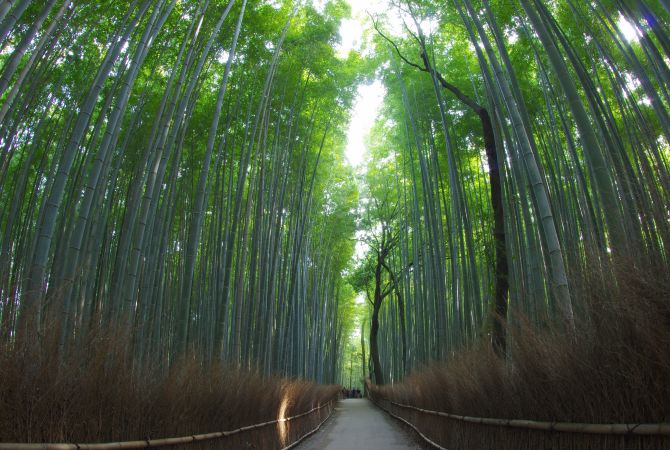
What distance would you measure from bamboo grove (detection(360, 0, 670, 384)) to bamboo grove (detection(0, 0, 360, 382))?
1.66m

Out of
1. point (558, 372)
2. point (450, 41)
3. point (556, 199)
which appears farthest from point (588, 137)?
point (450, 41)

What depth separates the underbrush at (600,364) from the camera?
137 cm

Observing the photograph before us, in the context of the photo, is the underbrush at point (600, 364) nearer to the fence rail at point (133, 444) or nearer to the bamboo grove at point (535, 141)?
the bamboo grove at point (535, 141)

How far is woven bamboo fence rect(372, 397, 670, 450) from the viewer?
1.42 meters

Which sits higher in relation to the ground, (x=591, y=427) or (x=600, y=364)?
(x=600, y=364)

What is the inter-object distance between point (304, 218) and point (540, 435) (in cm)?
653

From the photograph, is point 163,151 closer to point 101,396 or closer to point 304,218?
point 101,396

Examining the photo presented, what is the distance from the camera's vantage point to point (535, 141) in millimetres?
5941

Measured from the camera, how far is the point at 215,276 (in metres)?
5.66

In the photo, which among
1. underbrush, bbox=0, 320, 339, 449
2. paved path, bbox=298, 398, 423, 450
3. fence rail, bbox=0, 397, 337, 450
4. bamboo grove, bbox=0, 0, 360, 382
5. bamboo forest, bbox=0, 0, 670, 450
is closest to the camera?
fence rail, bbox=0, 397, 337, 450

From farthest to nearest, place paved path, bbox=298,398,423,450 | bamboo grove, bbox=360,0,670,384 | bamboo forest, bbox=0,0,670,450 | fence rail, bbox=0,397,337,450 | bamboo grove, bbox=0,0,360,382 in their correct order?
1. paved path, bbox=298,398,423,450
2. bamboo grove, bbox=0,0,360,382
3. bamboo grove, bbox=360,0,670,384
4. bamboo forest, bbox=0,0,670,450
5. fence rail, bbox=0,397,337,450

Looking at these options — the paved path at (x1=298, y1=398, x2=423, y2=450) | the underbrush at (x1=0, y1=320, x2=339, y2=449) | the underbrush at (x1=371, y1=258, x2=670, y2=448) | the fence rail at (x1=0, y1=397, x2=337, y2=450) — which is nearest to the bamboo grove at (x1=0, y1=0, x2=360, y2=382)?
the underbrush at (x1=0, y1=320, x2=339, y2=449)

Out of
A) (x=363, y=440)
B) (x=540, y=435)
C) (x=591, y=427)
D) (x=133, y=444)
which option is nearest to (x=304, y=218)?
(x=363, y=440)

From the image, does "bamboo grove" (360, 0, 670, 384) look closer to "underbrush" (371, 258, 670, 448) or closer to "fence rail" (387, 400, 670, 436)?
"underbrush" (371, 258, 670, 448)
